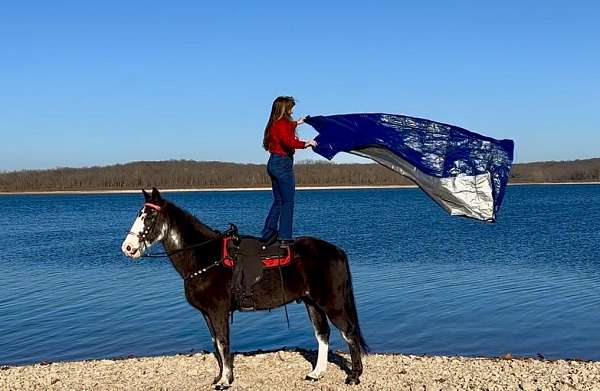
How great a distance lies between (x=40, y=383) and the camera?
434 inches

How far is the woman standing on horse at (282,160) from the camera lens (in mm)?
9328

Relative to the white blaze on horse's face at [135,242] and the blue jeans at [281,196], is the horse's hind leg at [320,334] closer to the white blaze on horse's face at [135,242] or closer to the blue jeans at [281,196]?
the blue jeans at [281,196]

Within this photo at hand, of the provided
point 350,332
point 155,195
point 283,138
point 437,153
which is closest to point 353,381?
point 350,332

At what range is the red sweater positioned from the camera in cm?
930

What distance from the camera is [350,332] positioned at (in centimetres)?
984

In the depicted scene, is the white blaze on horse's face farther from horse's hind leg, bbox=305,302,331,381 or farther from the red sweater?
horse's hind leg, bbox=305,302,331,381

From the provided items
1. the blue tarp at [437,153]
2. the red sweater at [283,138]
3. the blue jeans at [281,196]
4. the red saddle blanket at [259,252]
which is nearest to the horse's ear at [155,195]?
the red saddle blanket at [259,252]

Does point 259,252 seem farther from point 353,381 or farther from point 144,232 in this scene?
point 353,381

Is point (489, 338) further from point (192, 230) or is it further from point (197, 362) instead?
point (192, 230)

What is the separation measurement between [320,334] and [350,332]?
73cm

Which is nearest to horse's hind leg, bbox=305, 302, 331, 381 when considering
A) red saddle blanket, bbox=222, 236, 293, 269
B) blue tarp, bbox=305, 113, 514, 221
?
red saddle blanket, bbox=222, 236, 293, 269

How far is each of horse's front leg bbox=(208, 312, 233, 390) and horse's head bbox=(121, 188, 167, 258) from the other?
140 cm

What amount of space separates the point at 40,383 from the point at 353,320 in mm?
5373

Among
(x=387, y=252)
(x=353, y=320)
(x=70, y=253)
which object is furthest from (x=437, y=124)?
(x=70, y=253)
